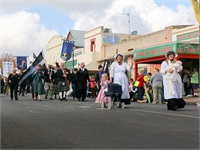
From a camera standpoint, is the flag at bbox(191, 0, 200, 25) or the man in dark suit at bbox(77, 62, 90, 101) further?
the man in dark suit at bbox(77, 62, 90, 101)

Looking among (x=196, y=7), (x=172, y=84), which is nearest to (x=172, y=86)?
(x=172, y=84)

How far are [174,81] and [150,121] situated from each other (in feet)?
11.5

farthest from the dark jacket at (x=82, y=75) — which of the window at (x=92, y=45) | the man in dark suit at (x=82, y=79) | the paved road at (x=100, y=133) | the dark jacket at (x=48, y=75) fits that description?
the window at (x=92, y=45)

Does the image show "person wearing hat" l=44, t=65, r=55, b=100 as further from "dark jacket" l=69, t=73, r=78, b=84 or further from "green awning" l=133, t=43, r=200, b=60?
"green awning" l=133, t=43, r=200, b=60

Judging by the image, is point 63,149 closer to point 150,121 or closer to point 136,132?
point 136,132

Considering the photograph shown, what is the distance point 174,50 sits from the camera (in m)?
21.4

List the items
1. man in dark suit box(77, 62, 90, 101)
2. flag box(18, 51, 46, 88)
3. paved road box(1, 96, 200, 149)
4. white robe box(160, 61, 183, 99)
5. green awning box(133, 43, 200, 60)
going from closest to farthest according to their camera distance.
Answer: paved road box(1, 96, 200, 149)
white robe box(160, 61, 183, 99)
man in dark suit box(77, 62, 90, 101)
flag box(18, 51, 46, 88)
green awning box(133, 43, 200, 60)

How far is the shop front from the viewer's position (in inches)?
848

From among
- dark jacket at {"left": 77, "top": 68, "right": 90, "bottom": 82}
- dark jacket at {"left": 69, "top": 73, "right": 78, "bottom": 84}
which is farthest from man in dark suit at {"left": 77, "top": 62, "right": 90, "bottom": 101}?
dark jacket at {"left": 69, "top": 73, "right": 78, "bottom": 84}

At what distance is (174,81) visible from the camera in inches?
457

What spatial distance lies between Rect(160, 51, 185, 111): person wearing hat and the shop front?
988 cm

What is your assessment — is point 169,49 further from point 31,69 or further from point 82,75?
point 31,69

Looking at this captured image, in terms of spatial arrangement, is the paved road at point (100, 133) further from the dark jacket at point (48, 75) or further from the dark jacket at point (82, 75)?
the dark jacket at point (48, 75)

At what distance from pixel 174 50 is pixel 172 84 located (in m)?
10.2
